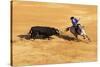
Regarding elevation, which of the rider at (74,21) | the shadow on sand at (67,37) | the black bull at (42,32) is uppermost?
the rider at (74,21)

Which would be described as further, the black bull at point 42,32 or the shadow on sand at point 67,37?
the shadow on sand at point 67,37

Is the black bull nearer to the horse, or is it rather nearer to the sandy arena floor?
the sandy arena floor

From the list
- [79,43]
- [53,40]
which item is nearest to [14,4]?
[53,40]

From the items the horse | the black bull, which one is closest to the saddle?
the horse

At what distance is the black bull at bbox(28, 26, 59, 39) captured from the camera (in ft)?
7.37

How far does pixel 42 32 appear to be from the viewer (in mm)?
2281

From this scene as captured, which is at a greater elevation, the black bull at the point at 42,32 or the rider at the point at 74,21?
the rider at the point at 74,21

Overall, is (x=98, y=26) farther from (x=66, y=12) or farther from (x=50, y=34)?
(x=50, y=34)

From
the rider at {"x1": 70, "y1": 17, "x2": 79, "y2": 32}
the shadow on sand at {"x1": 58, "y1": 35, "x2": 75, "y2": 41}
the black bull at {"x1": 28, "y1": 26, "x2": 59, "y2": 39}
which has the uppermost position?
the rider at {"x1": 70, "y1": 17, "x2": 79, "y2": 32}

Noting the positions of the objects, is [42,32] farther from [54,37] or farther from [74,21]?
[74,21]

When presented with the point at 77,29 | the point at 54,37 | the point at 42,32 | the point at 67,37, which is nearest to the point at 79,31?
the point at 77,29

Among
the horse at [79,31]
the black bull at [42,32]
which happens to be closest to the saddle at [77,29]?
the horse at [79,31]

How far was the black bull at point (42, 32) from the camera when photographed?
88.4 inches

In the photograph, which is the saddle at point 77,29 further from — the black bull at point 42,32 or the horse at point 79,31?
the black bull at point 42,32
